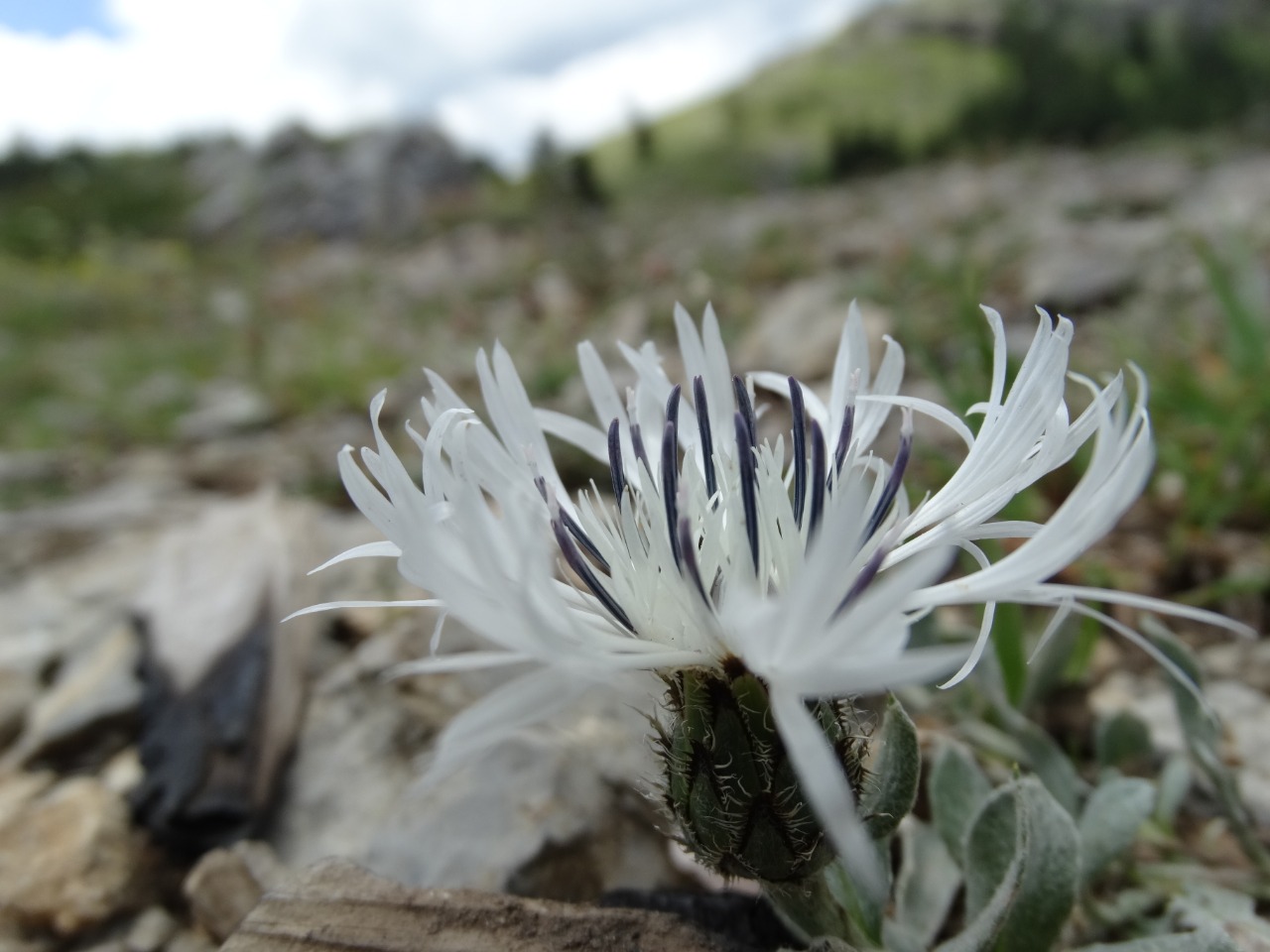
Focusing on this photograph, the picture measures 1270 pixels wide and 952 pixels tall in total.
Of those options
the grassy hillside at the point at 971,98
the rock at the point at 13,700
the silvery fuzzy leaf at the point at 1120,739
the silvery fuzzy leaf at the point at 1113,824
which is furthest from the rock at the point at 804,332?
the grassy hillside at the point at 971,98

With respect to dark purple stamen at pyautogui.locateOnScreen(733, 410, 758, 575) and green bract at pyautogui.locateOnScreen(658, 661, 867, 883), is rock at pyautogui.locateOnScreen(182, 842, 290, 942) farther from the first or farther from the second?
dark purple stamen at pyautogui.locateOnScreen(733, 410, 758, 575)

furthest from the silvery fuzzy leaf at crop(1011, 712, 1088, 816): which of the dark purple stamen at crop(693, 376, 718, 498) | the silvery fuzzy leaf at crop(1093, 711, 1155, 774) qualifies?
the dark purple stamen at crop(693, 376, 718, 498)

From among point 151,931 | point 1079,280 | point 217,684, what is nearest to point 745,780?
point 151,931

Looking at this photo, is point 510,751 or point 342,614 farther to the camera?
point 342,614

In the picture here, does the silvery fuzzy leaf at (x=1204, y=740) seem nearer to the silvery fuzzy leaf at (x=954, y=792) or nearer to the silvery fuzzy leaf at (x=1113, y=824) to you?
the silvery fuzzy leaf at (x=1113, y=824)

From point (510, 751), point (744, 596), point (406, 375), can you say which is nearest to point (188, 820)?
point (510, 751)

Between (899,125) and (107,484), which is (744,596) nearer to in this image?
(107,484)

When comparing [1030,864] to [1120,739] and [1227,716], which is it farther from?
[1227,716]
